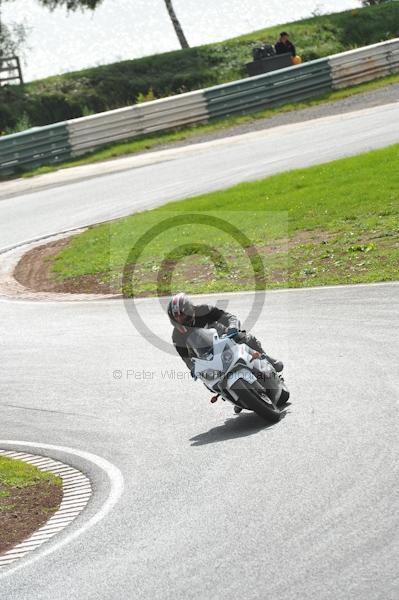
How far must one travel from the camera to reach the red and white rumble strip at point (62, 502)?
873 cm

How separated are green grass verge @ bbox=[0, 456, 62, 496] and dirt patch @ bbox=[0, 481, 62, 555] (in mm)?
59

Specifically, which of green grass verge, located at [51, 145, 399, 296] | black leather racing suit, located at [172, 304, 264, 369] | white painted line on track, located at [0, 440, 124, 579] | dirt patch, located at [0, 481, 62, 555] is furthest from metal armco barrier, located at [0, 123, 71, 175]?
dirt patch, located at [0, 481, 62, 555]

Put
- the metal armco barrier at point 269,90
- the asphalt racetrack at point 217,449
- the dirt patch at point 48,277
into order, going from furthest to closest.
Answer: the metal armco barrier at point 269,90 → the dirt patch at point 48,277 → the asphalt racetrack at point 217,449

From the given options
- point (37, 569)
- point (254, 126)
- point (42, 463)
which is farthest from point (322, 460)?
point (254, 126)

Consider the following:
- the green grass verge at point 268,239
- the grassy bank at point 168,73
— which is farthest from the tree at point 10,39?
the green grass verge at point 268,239

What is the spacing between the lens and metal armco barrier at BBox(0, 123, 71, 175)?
31.5 m

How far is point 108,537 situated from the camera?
8406mm

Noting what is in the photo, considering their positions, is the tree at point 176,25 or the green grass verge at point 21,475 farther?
the tree at point 176,25

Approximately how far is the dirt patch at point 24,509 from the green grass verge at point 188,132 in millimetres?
21449

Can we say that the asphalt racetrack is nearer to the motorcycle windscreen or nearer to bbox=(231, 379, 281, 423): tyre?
bbox=(231, 379, 281, 423): tyre

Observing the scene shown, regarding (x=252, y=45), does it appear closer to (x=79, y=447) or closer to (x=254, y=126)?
(x=254, y=126)

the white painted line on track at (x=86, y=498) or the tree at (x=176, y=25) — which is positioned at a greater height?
the tree at (x=176, y=25)

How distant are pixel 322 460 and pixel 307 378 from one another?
288 centimetres

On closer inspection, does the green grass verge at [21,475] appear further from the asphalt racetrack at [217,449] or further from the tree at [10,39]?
the tree at [10,39]
